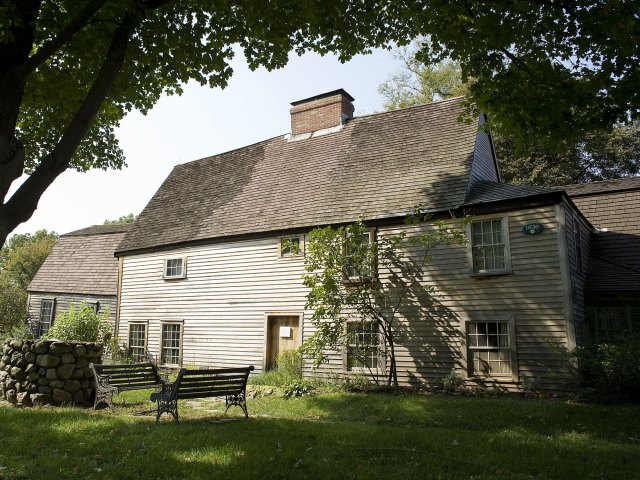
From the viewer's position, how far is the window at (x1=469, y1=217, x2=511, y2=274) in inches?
512

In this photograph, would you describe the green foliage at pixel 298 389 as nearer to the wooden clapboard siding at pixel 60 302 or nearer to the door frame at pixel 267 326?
the door frame at pixel 267 326

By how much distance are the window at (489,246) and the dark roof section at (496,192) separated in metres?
0.57

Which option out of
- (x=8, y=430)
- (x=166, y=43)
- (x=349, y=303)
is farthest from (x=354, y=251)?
(x=8, y=430)

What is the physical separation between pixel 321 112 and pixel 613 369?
44.0 ft

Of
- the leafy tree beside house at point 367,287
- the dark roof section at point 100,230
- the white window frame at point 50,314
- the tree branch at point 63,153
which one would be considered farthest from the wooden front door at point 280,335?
the white window frame at point 50,314

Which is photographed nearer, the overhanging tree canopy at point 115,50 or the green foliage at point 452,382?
the overhanging tree canopy at point 115,50

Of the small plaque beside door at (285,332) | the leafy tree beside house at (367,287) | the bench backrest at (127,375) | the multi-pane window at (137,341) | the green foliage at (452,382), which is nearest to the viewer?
the bench backrest at (127,375)

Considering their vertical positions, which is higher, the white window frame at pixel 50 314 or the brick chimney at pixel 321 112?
the brick chimney at pixel 321 112

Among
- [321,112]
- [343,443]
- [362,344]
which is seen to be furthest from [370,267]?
[321,112]

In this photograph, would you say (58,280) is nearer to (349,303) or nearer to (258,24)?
(349,303)

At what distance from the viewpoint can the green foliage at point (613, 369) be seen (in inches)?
402

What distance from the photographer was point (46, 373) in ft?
36.5

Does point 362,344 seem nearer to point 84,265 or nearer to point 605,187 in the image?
point 605,187

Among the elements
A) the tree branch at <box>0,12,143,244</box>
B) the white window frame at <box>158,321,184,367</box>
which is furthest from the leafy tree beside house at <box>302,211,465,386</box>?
the tree branch at <box>0,12,143,244</box>
